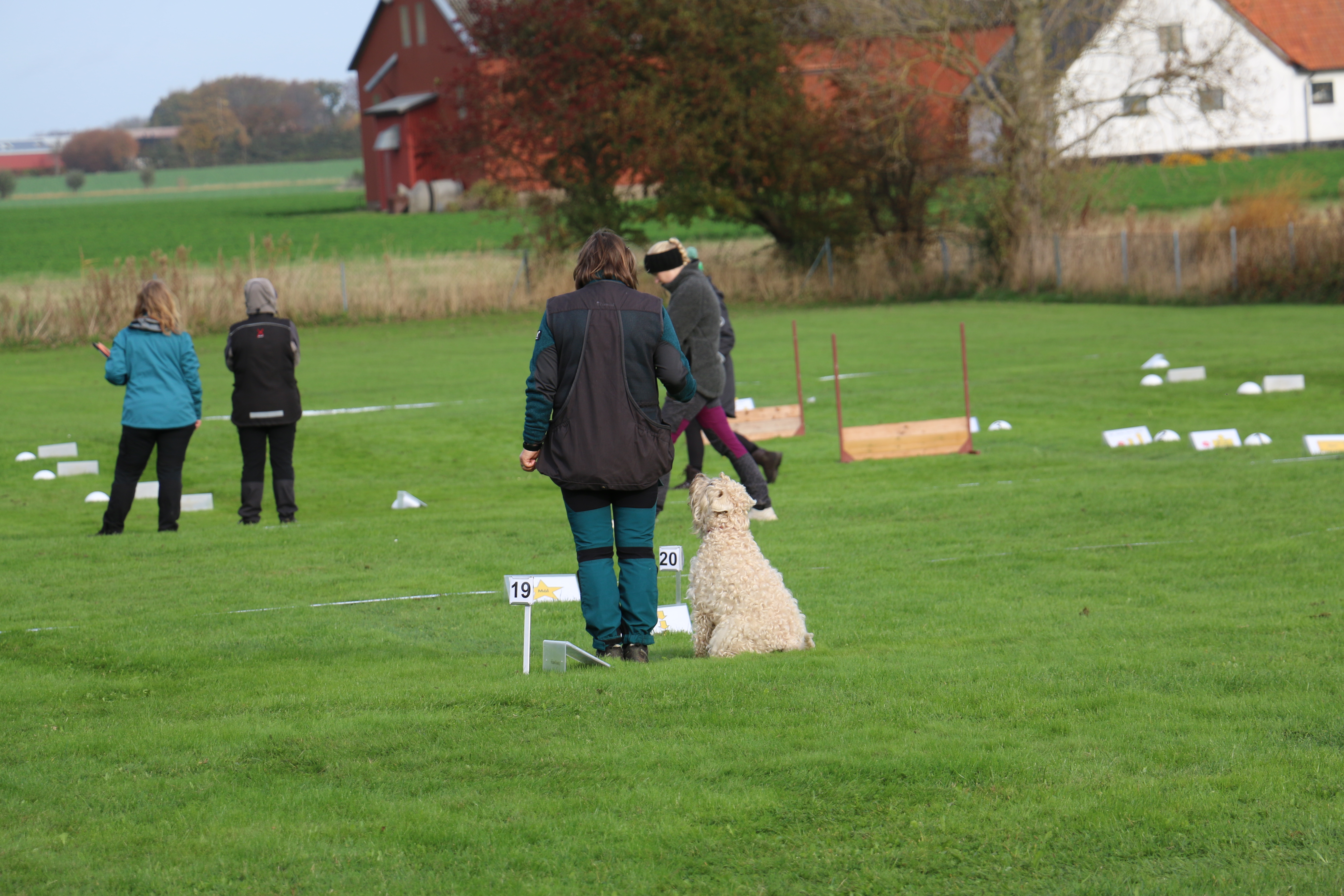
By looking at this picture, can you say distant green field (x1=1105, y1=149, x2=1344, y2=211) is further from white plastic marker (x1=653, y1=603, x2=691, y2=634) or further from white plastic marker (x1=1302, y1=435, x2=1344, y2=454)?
white plastic marker (x1=653, y1=603, x2=691, y2=634)

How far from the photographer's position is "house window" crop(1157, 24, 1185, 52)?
110 feet

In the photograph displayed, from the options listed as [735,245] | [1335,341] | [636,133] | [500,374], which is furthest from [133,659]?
[735,245]

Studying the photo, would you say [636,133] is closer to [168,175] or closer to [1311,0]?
[1311,0]

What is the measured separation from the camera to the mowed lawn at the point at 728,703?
3.93 m

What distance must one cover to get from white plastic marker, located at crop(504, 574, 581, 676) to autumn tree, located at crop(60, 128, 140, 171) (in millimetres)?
178616

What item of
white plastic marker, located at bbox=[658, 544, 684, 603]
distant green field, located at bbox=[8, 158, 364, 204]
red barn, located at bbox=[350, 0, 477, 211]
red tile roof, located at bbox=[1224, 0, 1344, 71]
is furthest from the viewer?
distant green field, located at bbox=[8, 158, 364, 204]

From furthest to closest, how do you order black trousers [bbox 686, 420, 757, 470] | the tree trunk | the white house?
the white house, the tree trunk, black trousers [bbox 686, 420, 757, 470]

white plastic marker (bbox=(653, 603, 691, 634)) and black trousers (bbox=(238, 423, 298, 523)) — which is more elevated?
black trousers (bbox=(238, 423, 298, 523))

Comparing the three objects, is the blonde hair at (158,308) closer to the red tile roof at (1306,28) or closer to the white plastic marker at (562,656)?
the white plastic marker at (562,656)

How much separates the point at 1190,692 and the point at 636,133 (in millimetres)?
31798

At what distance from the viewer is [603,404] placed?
231 inches

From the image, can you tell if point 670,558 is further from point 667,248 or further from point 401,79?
point 401,79

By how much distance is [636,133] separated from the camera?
35.9 metres

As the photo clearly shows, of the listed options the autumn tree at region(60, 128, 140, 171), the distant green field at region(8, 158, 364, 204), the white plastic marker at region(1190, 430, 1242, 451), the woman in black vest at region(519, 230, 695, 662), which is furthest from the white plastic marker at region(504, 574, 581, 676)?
the autumn tree at region(60, 128, 140, 171)
